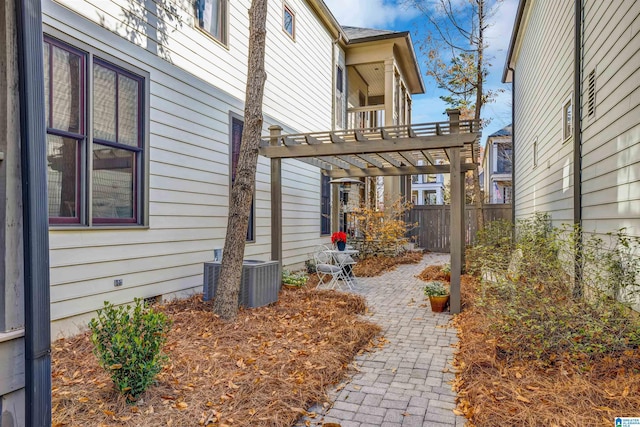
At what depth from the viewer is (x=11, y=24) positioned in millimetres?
1664

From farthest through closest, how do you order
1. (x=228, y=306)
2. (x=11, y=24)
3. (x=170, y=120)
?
(x=170, y=120) → (x=228, y=306) → (x=11, y=24)

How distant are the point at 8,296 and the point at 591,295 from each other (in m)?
4.66

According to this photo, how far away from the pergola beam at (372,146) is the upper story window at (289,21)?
3360 mm

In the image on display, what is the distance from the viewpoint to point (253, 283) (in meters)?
5.53

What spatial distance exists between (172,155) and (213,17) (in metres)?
2.53

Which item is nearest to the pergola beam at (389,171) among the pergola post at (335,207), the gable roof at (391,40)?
the pergola post at (335,207)

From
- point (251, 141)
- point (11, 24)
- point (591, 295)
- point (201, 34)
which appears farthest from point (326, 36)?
point (11, 24)

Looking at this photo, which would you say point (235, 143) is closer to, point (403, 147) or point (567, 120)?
point (403, 147)

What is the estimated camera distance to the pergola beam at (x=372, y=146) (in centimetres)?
605

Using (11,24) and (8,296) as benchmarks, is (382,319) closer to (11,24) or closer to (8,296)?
(8,296)

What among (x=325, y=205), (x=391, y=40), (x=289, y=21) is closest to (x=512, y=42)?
(x=391, y=40)

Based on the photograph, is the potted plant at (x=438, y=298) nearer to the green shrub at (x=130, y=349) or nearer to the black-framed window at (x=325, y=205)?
the green shrub at (x=130, y=349)

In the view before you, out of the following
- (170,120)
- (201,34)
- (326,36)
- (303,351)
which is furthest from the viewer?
(326,36)

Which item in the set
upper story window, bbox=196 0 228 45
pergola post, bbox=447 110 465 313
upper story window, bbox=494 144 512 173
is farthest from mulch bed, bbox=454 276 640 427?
upper story window, bbox=494 144 512 173
